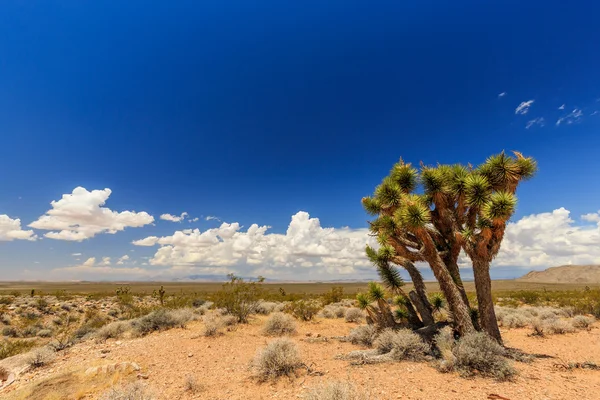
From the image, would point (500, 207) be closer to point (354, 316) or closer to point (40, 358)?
point (354, 316)

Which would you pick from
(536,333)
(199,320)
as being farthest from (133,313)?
(536,333)

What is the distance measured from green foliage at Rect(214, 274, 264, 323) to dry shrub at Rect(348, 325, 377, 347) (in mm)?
6662

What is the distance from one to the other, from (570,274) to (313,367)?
15142 cm

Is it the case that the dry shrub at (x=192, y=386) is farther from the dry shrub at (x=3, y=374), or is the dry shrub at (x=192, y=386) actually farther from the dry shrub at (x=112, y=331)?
the dry shrub at (x=112, y=331)

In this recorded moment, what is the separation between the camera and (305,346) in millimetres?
11273

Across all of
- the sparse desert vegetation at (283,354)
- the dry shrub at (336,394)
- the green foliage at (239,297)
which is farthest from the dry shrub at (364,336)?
the green foliage at (239,297)

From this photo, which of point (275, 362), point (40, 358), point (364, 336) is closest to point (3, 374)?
point (40, 358)

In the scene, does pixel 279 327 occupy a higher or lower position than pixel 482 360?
lower

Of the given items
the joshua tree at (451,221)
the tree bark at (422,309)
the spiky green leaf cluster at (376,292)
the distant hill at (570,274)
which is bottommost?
the distant hill at (570,274)

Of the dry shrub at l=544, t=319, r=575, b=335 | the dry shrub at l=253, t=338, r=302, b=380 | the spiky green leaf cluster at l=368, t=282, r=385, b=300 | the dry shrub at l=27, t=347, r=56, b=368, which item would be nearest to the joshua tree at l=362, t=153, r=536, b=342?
the spiky green leaf cluster at l=368, t=282, r=385, b=300

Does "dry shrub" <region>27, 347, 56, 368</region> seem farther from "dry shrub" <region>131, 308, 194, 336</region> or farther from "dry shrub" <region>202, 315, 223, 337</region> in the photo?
"dry shrub" <region>202, 315, 223, 337</region>

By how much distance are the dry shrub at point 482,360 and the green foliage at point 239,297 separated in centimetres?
1115

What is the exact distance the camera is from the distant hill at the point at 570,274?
104m

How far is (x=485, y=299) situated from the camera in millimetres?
9852
